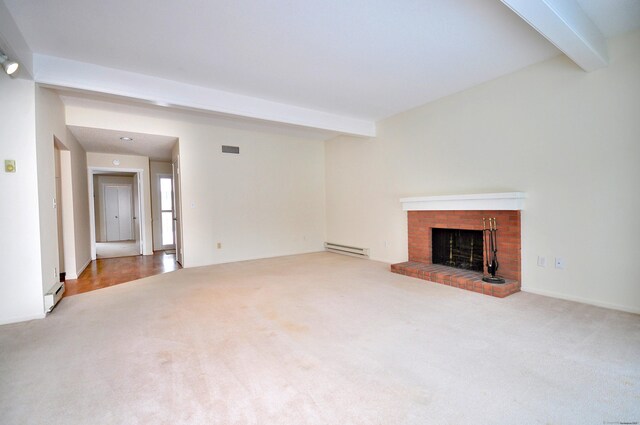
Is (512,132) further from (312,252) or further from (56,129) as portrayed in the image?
(56,129)

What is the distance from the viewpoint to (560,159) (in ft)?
11.0

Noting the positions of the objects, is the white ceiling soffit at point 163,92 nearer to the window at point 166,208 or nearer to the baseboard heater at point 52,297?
the baseboard heater at point 52,297

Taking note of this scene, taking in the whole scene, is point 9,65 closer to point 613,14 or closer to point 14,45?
point 14,45

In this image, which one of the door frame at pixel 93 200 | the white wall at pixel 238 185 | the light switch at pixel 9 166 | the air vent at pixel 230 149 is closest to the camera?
the light switch at pixel 9 166

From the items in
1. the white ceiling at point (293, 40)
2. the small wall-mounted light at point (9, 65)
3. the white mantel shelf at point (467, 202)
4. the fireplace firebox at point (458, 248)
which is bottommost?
the fireplace firebox at point (458, 248)

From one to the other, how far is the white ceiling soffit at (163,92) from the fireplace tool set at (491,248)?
286cm

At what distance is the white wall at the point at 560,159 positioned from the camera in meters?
2.92

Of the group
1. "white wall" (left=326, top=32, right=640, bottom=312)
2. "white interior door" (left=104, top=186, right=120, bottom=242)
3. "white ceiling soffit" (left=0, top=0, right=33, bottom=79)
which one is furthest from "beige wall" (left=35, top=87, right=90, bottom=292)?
"white wall" (left=326, top=32, right=640, bottom=312)

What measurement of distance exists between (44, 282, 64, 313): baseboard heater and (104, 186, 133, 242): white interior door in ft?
24.1

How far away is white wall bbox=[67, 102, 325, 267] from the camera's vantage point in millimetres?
5086

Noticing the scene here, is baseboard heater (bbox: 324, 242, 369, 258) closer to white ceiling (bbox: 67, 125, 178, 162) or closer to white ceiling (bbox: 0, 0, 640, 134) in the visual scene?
white ceiling (bbox: 0, 0, 640, 134)

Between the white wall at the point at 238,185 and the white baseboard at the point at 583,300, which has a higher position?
the white wall at the point at 238,185

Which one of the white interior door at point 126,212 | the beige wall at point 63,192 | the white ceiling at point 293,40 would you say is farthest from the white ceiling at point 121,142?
the white interior door at point 126,212

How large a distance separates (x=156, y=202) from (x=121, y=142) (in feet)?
7.93
